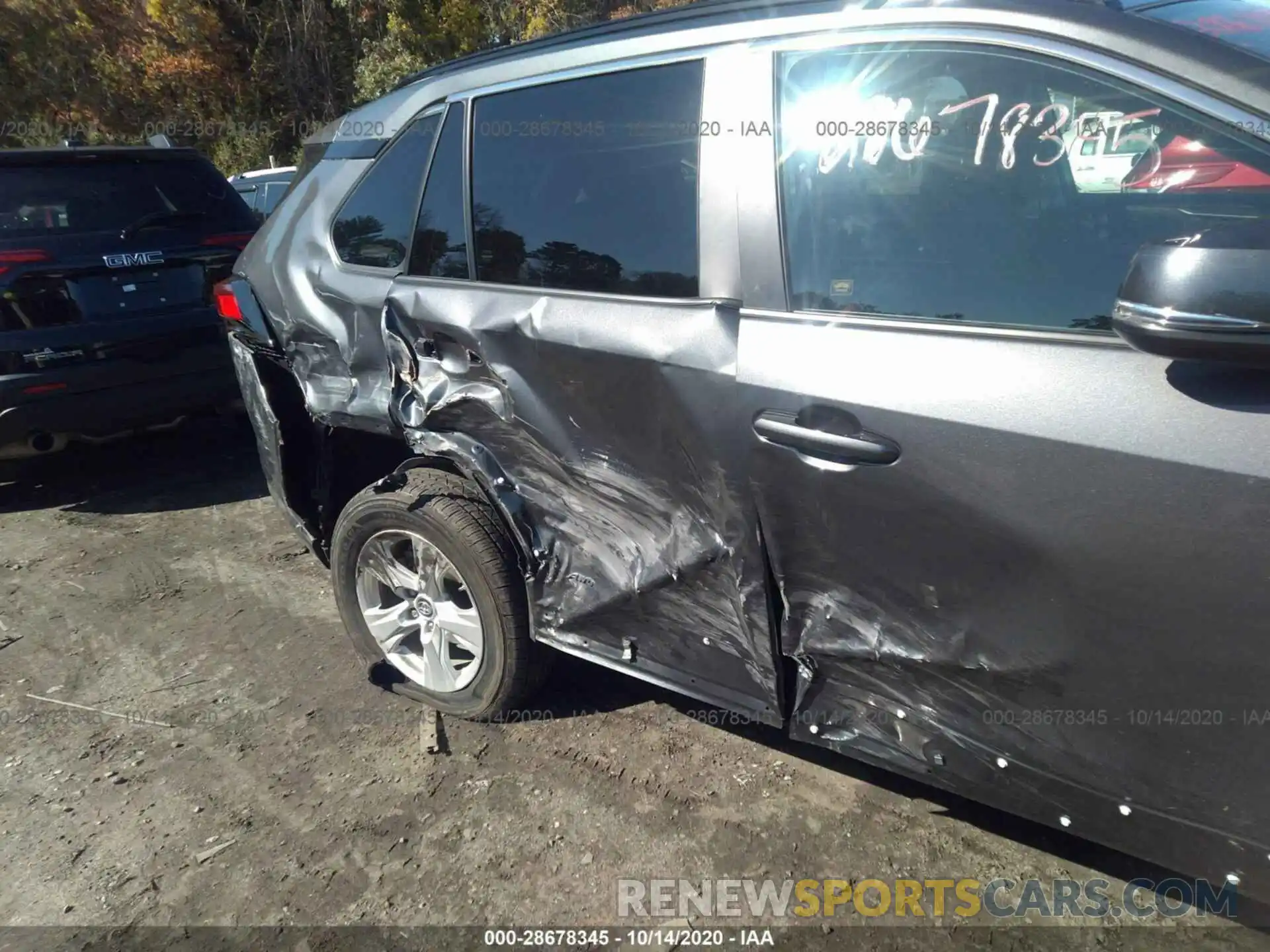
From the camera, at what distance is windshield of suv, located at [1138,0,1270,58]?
1659 mm

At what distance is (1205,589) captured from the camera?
4.91 ft

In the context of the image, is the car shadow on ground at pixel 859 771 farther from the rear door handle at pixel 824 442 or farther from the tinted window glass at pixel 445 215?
the tinted window glass at pixel 445 215

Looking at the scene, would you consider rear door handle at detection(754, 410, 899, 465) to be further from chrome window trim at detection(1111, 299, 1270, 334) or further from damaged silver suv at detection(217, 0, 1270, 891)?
chrome window trim at detection(1111, 299, 1270, 334)

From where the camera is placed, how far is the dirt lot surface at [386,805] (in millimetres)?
2285

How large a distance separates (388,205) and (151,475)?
11.1 ft

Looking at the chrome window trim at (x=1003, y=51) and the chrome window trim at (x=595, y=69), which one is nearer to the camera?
the chrome window trim at (x=1003, y=51)

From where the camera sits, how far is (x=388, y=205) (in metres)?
2.83

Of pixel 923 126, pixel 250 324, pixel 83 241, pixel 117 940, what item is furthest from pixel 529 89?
pixel 83 241

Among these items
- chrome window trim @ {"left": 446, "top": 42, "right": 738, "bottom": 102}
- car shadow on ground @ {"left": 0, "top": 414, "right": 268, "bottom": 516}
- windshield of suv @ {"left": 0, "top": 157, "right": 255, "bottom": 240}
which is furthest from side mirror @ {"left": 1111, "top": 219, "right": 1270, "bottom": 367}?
windshield of suv @ {"left": 0, "top": 157, "right": 255, "bottom": 240}

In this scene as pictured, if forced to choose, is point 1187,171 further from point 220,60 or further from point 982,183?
point 220,60

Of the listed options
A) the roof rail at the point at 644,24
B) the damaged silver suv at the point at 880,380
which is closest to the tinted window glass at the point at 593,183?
the damaged silver suv at the point at 880,380

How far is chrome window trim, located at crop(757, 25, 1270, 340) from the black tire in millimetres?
1095

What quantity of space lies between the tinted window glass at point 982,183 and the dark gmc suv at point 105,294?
4038 millimetres

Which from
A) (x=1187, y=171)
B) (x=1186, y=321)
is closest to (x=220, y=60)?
(x=1187, y=171)
